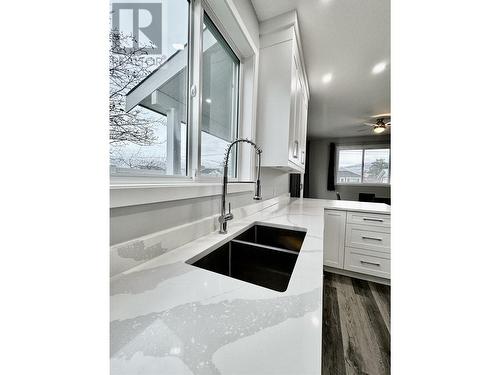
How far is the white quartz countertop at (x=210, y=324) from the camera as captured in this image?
32 cm

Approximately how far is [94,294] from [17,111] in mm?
178

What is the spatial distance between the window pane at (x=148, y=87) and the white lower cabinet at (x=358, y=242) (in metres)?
1.96

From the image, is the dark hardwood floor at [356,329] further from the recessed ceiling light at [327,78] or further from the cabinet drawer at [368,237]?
the recessed ceiling light at [327,78]

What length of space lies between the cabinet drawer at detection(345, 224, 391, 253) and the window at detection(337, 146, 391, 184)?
463 centimetres

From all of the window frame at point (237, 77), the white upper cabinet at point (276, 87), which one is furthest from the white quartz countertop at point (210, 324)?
the white upper cabinet at point (276, 87)

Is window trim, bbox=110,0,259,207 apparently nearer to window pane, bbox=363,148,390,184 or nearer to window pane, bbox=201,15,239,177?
window pane, bbox=201,15,239,177

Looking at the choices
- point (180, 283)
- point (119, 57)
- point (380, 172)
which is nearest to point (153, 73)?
point (119, 57)

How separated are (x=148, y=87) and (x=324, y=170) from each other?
261 inches

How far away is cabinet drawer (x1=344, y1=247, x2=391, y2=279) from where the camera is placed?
6.90 ft

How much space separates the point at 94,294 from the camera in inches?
8.1

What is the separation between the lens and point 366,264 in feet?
7.17

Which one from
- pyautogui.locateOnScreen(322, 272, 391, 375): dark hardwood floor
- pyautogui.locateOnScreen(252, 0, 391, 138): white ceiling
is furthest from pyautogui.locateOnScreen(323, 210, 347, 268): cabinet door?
pyautogui.locateOnScreen(252, 0, 391, 138): white ceiling

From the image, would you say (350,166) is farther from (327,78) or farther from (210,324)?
(210,324)
